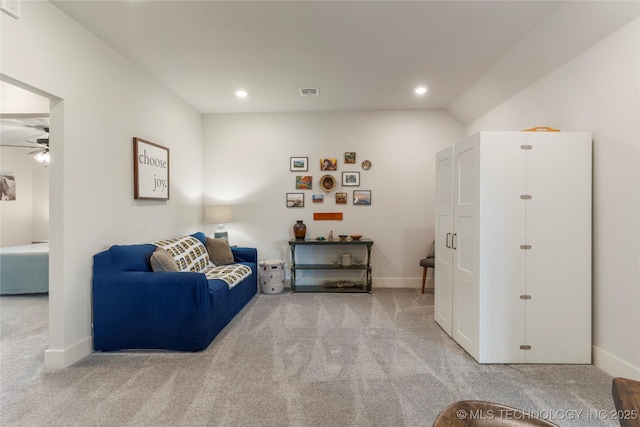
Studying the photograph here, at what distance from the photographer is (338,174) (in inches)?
193

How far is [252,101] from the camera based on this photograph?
4.34 metres

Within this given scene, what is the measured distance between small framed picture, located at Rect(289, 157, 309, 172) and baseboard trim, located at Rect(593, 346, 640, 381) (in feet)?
12.8

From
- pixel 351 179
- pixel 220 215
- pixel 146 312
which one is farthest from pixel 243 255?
pixel 351 179

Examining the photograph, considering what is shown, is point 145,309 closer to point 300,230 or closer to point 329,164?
point 300,230

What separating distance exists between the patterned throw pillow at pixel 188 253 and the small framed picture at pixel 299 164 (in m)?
1.84

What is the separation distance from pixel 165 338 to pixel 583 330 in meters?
3.40

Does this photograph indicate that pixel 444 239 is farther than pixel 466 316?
Yes

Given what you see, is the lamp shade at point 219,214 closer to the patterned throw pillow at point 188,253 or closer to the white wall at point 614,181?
the patterned throw pillow at point 188,253

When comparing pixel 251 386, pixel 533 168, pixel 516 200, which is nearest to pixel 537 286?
pixel 516 200

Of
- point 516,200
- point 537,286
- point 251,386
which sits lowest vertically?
point 251,386

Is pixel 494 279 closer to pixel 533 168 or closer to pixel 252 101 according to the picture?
pixel 533 168

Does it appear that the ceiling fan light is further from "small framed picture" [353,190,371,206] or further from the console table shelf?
the console table shelf

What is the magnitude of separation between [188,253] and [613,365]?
3.93 meters

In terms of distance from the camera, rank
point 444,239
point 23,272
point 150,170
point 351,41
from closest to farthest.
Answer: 1. point 351,41
2. point 444,239
3. point 150,170
4. point 23,272
